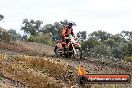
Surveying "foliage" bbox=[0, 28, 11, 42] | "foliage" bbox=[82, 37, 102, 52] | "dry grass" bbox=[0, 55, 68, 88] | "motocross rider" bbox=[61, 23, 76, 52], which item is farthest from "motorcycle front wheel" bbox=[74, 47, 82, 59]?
"foliage" bbox=[82, 37, 102, 52]

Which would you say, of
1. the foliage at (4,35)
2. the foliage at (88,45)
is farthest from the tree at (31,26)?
the foliage at (4,35)

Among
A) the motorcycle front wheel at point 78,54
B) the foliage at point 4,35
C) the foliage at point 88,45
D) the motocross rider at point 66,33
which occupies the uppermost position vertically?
the motocross rider at point 66,33

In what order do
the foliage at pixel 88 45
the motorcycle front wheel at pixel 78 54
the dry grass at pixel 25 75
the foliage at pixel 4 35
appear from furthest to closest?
1. the foliage at pixel 88 45
2. the foliage at pixel 4 35
3. the motorcycle front wheel at pixel 78 54
4. the dry grass at pixel 25 75

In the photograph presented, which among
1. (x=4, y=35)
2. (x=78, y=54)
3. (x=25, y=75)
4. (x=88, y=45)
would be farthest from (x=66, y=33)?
(x=88, y=45)

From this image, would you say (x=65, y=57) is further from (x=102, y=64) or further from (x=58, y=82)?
(x=58, y=82)

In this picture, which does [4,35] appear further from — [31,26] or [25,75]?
[31,26]

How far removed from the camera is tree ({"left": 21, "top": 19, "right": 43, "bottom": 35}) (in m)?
99.4

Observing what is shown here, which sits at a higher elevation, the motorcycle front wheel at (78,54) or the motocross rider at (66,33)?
the motocross rider at (66,33)

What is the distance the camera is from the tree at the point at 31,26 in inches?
3915

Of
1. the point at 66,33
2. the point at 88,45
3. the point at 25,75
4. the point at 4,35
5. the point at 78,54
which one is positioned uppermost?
the point at 66,33

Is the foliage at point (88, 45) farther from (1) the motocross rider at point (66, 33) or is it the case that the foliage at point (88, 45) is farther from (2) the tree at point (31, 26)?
(1) the motocross rider at point (66, 33)

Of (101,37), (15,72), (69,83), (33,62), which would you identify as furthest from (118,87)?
(101,37)

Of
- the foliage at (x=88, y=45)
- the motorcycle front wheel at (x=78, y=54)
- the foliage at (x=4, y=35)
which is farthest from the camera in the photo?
the foliage at (x=88, y=45)

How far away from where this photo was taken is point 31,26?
102 m
